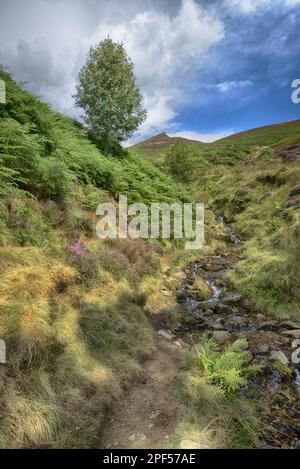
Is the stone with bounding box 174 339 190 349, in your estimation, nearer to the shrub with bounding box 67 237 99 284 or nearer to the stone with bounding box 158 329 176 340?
the stone with bounding box 158 329 176 340

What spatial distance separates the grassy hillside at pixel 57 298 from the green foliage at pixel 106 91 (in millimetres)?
5614

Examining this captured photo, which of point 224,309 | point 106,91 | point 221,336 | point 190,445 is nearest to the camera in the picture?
point 190,445

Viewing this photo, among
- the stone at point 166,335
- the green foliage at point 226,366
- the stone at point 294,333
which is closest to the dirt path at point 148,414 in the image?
the green foliage at point 226,366

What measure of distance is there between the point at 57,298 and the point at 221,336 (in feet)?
13.0

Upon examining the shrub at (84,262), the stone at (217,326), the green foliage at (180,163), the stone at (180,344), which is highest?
the green foliage at (180,163)

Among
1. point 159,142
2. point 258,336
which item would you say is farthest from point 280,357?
point 159,142

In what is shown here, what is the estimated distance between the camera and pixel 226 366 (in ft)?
19.8

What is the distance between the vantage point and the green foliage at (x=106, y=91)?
57.2 feet

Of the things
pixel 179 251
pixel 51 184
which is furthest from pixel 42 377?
pixel 179 251

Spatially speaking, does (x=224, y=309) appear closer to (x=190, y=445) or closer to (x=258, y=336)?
(x=258, y=336)

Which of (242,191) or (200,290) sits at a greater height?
(242,191)

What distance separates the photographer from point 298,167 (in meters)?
21.6

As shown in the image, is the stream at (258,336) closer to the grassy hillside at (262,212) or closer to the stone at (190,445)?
the grassy hillside at (262,212)
